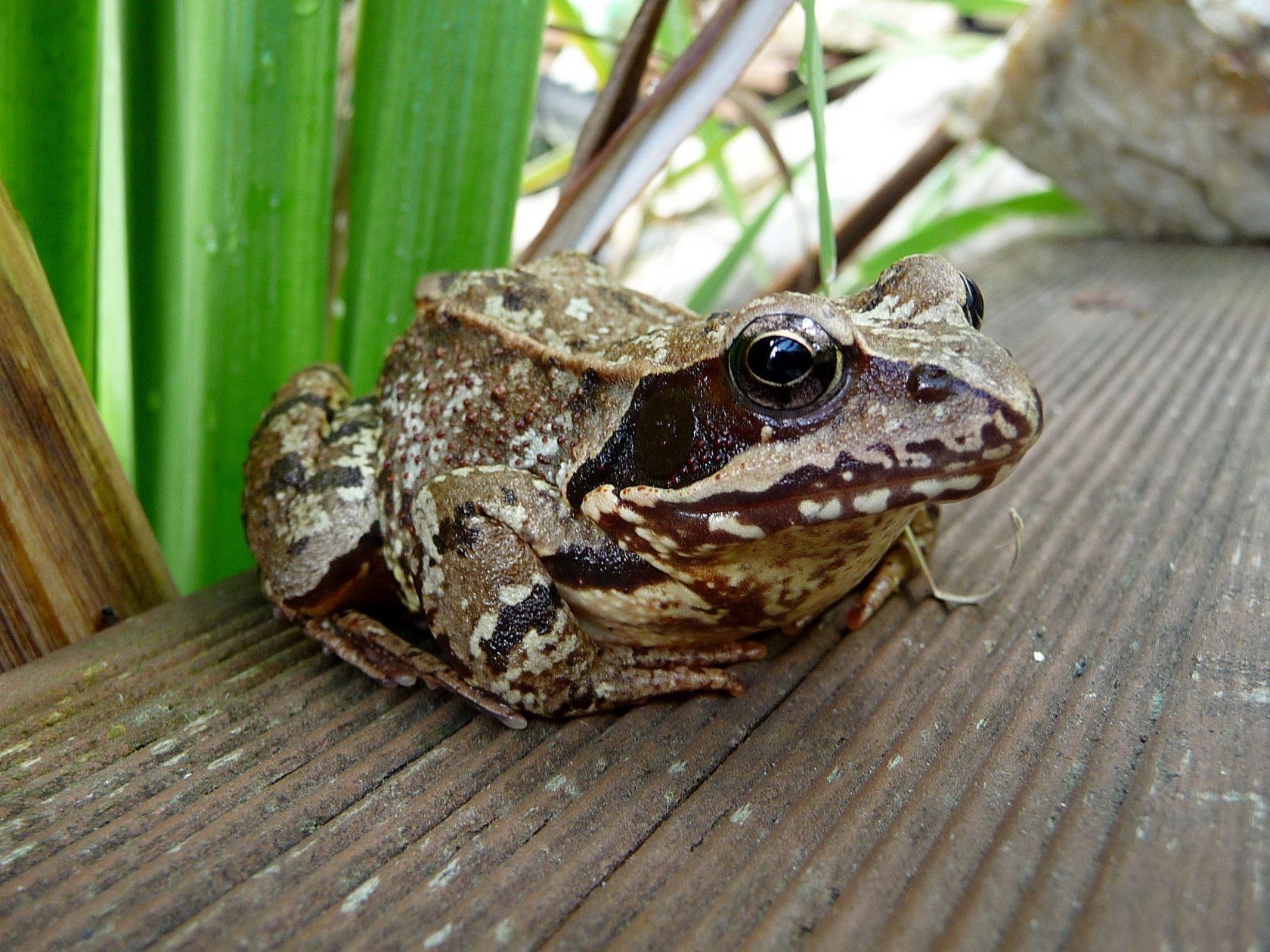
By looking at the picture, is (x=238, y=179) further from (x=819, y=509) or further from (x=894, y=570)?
(x=894, y=570)

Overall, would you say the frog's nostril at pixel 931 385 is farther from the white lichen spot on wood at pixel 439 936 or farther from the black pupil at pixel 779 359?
the white lichen spot on wood at pixel 439 936

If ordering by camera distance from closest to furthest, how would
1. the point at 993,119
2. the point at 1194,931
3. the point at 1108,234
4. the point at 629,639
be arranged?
the point at 1194,931, the point at 629,639, the point at 993,119, the point at 1108,234

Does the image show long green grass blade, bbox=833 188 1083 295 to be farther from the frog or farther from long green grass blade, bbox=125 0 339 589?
long green grass blade, bbox=125 0 339 589

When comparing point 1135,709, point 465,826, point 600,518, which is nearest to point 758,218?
point 600,518

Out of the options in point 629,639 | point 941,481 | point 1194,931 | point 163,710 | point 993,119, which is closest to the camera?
point 1194,931

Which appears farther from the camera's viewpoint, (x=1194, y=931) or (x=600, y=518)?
(x=600, y=518)

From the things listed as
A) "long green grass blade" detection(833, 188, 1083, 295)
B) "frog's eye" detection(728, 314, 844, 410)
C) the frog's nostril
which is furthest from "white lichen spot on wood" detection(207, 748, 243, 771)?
"long green grass blade" detection(833, 188, 1083, 295)

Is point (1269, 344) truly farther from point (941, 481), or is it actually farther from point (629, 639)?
point (629, 639)
